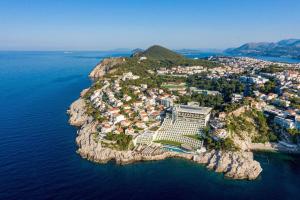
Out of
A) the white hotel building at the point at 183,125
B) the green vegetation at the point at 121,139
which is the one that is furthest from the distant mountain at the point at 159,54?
the green vegetation at the point at 121,139

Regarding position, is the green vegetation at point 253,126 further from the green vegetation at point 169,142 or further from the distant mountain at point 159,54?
the distant mountain at point 159,54

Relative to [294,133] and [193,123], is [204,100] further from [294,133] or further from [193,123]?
[294,133]

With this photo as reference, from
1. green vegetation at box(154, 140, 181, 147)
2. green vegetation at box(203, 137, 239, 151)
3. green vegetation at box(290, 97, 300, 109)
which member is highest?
green vegetation at box(290, 97, 300, 109)

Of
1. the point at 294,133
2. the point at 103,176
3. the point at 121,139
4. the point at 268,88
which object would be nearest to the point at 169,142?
the point at 121,139

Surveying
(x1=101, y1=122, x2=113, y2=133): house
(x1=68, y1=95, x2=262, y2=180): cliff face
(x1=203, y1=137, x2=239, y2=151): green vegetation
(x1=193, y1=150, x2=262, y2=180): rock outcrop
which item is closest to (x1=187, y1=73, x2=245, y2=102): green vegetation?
(x1=203, y1=137, x2=239, y2=151): green vegetation

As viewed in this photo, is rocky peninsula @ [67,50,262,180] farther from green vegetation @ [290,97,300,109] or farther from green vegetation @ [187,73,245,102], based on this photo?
green vegetation @ [187,73,245,102]

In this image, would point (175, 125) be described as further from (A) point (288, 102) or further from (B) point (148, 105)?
(A) point (288, 102)

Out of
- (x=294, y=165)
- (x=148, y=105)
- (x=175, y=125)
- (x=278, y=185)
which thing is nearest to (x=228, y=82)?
(x=148, y=105)
